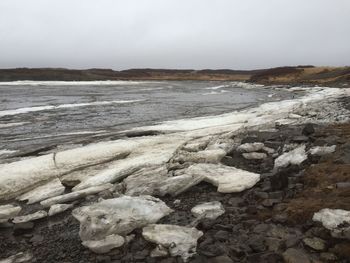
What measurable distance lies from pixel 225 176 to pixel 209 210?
142cm

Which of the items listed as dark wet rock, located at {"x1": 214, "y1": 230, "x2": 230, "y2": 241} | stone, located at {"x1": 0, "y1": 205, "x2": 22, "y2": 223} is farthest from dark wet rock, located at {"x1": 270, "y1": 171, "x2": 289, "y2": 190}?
stone, located at {"x1": 0, "y1": 205, "x2": 22, "y2": 223}

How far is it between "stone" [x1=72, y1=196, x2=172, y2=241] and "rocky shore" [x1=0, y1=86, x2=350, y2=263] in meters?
0.01

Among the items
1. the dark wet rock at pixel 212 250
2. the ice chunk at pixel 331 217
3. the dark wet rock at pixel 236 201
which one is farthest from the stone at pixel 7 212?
the ice chunk at pixel 331 217

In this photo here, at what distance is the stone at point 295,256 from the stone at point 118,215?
1977 mm

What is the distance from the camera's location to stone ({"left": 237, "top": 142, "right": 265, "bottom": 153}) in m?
9.10

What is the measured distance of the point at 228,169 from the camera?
7.66 metres

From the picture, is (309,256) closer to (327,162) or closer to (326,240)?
(326,240)

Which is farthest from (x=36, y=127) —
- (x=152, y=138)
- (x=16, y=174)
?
(x=16, y=174)

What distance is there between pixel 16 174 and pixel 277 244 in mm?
5693

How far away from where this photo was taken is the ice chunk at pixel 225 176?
6.80 m

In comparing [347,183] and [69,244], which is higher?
[347,183]

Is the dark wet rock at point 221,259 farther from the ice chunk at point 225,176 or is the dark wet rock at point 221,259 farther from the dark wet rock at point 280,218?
the ice chunk at point 225,176

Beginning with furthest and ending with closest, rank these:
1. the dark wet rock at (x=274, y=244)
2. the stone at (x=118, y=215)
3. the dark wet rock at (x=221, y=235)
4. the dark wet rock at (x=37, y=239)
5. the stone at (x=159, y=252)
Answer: the dark wet rock at (x=37, y=239)
the stone at (x=118, y=215)
the dark wet rock at (x=221, y=235)
the stone at (x=159, y=252)
the dark wet rock at (x=274, y=244)

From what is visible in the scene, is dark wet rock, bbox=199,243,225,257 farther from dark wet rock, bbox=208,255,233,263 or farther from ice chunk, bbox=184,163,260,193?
ice chunk, bbox=184,163,260,193
